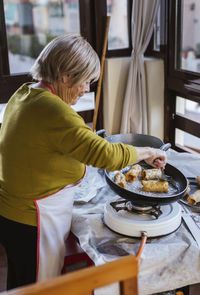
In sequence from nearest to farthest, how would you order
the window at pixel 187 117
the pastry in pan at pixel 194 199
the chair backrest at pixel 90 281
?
the chair backrest at pixel 90 281, the pastry in pan at pixel 194 199, the window at pixel 187 117

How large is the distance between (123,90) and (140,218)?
2.04 metres

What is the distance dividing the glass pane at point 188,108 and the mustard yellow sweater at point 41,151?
1.72m

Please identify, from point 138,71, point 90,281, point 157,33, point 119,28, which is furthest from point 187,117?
point 90,281

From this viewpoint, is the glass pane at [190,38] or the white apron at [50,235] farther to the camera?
the glass pane at [190,38]

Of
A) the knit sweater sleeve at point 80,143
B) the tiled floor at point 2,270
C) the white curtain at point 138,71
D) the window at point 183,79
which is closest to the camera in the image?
the knit sweater sleeve at point 80,143

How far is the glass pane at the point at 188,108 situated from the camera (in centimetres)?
297

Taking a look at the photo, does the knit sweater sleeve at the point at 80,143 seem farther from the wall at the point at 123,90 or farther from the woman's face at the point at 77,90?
the wall at the point at 123,90

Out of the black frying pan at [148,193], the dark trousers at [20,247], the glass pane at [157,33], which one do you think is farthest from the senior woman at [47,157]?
the glass pane at [157,33]

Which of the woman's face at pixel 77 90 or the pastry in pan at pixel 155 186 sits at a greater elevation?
the woman's face at pixel 77 90

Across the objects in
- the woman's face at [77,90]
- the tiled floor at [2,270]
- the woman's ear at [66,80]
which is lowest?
the tiled floor at [2,270]

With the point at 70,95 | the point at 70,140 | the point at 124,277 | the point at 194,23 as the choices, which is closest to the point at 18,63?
the point at 194,23

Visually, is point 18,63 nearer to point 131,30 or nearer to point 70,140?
point 131,30

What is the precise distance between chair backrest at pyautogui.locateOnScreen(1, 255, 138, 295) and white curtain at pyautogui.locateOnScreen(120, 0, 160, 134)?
243 cm

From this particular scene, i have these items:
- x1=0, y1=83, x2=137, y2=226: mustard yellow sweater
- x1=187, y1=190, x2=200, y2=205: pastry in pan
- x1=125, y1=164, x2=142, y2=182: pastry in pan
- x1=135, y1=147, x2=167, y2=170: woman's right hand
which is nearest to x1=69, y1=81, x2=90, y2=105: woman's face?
x1=0, y1=83, x2=137, y2=226: mustard yellow sweater
